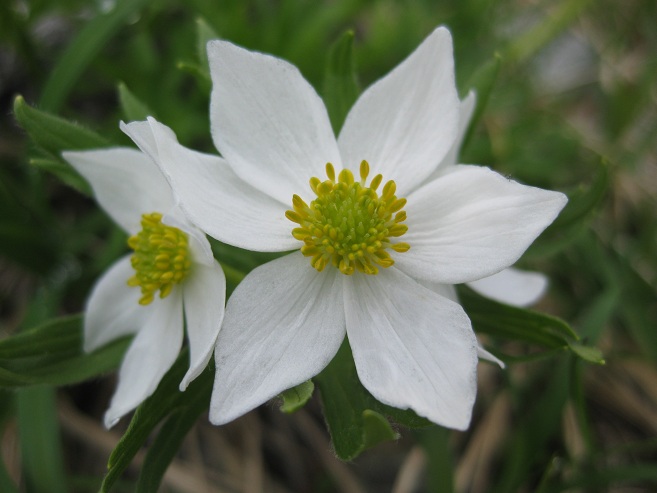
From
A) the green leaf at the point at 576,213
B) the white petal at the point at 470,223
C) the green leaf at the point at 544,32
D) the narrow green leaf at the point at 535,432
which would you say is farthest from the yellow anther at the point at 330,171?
the green leaf at the point at 544,32

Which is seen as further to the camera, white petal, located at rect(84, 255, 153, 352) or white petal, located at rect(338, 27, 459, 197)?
white petal, located at rect(84, 255, 153, 352)

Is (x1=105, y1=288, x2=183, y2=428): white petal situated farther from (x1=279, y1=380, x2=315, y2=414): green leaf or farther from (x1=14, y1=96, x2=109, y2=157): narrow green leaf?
(x1=14, y1=96, x2=109, y2=157): narrow green leaf

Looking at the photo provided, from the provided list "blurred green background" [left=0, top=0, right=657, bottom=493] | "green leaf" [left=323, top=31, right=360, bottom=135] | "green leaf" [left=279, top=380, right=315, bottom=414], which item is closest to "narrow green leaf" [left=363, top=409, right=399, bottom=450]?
"green leaf" [left=279, top=380, right=315, bottom=414]

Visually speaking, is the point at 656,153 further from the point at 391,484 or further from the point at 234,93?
the point at 234,93

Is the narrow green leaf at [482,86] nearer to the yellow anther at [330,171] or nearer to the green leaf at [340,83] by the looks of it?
Result: the green leaf at [340,83]

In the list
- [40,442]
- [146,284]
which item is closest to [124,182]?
[146,284]
